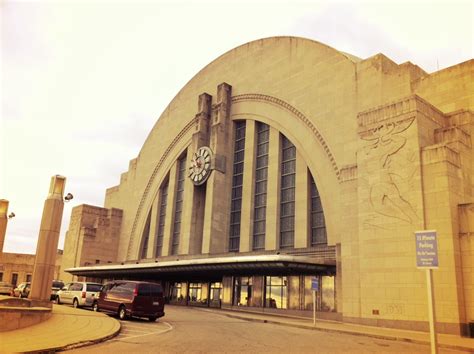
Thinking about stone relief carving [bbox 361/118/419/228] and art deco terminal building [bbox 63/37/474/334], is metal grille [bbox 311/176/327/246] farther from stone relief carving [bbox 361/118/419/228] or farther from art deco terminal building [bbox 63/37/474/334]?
stone relief carving [bbox 361/118/419/228]

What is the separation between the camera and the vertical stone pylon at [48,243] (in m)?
19.0

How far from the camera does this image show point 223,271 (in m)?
35.9

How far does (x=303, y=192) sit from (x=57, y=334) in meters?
26.5

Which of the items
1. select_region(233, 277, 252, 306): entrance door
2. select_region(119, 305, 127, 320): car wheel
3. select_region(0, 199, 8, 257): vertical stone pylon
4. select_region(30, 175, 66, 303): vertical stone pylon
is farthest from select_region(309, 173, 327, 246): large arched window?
select_region(0, 199, 8, 257): vertical stone pylon

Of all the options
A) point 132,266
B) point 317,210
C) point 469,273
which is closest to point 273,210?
point 317,210

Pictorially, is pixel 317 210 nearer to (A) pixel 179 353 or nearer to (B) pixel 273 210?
(B) pixel 273 210

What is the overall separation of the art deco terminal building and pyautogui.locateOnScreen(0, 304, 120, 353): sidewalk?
14.1 meters

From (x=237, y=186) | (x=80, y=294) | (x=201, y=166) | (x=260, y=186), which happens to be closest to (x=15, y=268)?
(x=201, y=166)

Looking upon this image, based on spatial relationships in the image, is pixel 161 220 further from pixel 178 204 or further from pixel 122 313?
pixel 122 313

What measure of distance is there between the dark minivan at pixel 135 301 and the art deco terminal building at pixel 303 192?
929 centimetres

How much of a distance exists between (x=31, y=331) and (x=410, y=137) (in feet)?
69.2

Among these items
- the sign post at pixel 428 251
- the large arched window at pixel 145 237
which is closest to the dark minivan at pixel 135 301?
the sign post at pixel 428 251

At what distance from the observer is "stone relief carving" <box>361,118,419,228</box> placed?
24.5 meters

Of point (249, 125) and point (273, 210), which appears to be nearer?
point (273, 210)
